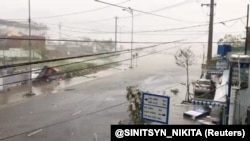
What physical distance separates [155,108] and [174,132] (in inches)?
30.7

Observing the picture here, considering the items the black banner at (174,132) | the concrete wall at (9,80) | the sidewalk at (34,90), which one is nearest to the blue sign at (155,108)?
the black banner at (174,132)

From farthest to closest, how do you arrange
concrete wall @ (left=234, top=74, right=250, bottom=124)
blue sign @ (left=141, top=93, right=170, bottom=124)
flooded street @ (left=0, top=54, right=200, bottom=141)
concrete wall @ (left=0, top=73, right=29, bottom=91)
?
concrete wall @ (left=0, top=73, right=29, bottom=91) < flooded street @ (left=0, top=54, right=200, bottom=141) < concrete wall @ (left=234, top=74, right=250, bottom=124) < blue sign @ (left=141, top=93, right=170, bottom=124)

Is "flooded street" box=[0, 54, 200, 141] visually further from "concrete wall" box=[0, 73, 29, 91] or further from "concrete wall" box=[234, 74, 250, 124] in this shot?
"concrete wall" box=[0, 73, 29, 91]

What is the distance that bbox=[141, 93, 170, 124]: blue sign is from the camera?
755 cm

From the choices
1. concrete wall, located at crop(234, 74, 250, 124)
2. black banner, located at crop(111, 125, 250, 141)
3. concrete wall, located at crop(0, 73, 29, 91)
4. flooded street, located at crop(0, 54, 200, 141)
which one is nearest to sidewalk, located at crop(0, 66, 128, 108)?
flooded street, located at crop(0, 54, 200, 141)

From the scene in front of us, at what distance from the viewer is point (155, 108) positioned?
7.74m

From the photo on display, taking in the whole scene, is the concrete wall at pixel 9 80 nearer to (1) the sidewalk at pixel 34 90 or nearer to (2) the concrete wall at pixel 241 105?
(1) the sidewalk at pixel 34 90

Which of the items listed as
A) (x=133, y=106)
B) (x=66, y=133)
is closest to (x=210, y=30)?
(x=133, y=106)

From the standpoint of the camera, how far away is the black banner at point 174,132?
7.80 m

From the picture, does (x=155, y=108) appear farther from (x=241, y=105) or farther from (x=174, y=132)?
(x=241, y=105)

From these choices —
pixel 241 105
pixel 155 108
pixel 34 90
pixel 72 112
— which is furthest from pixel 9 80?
pixel 155 108

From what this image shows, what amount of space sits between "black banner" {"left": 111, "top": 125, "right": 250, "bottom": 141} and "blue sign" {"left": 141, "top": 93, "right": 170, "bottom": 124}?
0.89 feet

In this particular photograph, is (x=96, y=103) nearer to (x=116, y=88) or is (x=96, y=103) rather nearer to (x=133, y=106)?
(x=116, y=88)

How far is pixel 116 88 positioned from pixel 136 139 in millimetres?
28412
